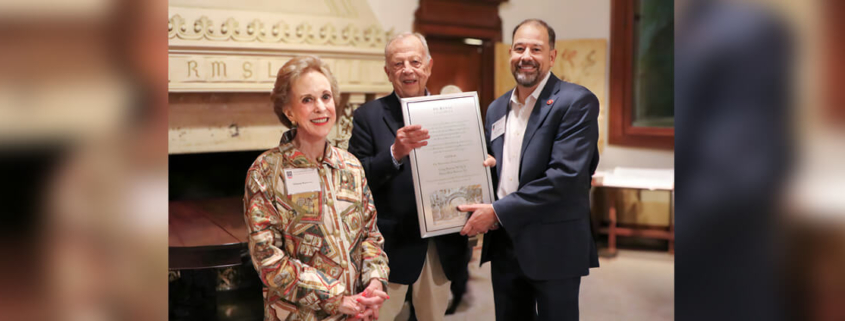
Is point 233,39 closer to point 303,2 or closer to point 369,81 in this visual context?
point 303,2

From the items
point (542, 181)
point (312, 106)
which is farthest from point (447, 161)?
point (312, 106)

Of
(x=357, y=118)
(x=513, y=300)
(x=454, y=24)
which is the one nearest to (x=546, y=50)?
(x=357, y=118)

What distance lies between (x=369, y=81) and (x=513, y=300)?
2.54 metres

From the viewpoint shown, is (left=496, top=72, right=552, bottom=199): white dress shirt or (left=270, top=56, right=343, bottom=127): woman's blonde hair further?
(left=496, top=72, right=552, bottom=199): white dress shirt

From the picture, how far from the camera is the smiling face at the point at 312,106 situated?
1.69 m

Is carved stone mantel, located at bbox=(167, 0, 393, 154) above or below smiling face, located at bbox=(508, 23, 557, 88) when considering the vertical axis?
above

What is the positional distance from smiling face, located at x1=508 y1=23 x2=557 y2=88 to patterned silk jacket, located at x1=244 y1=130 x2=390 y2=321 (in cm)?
79

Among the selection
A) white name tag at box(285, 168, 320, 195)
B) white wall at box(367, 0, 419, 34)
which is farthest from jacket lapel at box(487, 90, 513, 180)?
white wall at box(367, 0, 419, 34)

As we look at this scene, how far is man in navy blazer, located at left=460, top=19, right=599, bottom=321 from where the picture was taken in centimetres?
217

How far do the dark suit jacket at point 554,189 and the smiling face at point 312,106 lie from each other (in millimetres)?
761

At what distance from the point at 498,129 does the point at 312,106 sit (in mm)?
888

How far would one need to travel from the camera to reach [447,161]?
7.22 feet

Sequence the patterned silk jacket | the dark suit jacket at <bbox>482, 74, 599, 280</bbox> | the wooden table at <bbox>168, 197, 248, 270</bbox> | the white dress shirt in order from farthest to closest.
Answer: the wooden table at <bbox>168, 197, 248, 270</bbox> < the white dress shirt < the dark suit jacket at <bbox>482, 74, 599, 280</bbox> < the patterned silk jacket

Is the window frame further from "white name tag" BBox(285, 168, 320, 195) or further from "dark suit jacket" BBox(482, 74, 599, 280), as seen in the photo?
"white name tag" BBox(285, 168, 320, 195)
